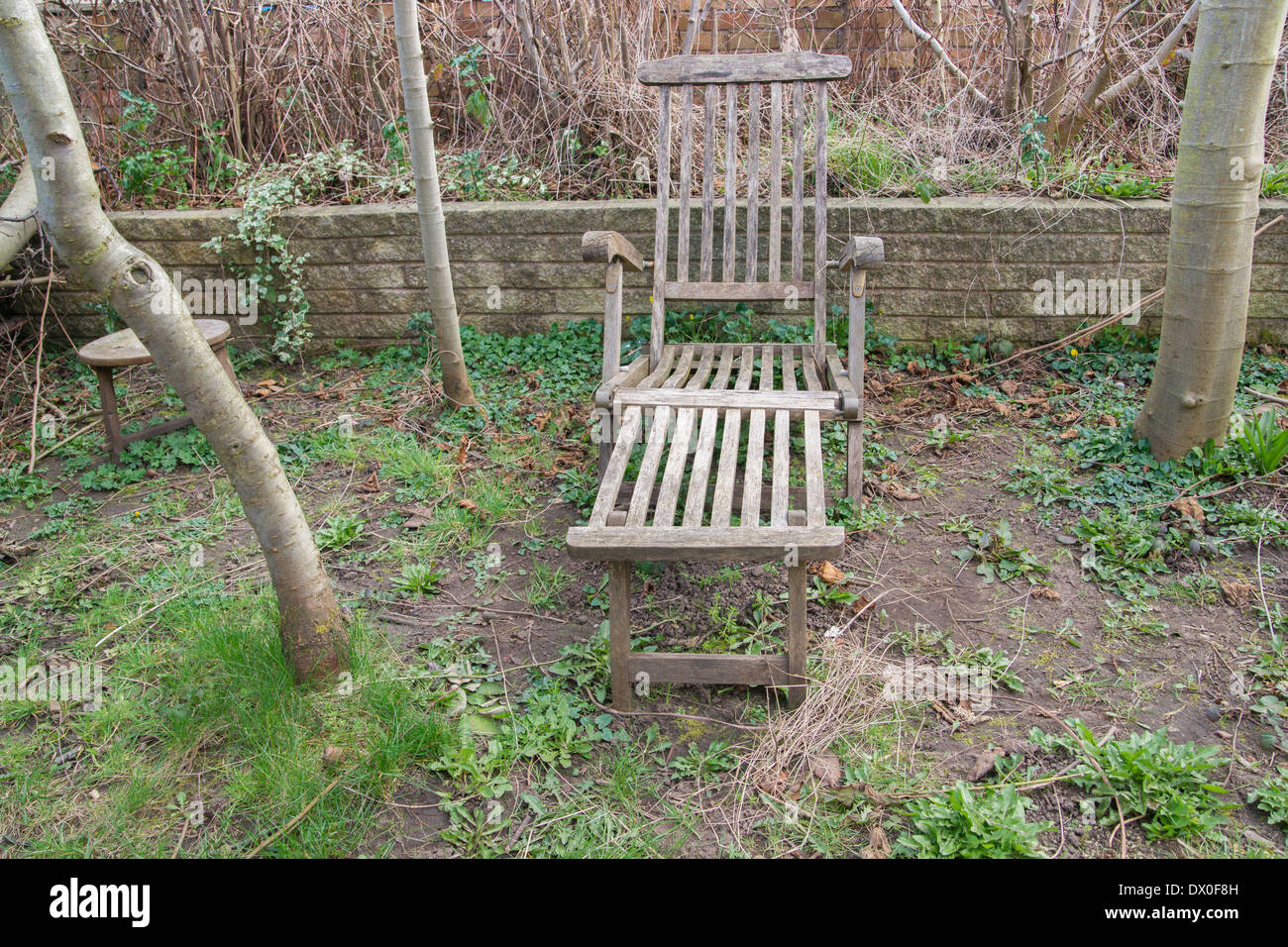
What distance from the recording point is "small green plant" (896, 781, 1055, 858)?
186 cm

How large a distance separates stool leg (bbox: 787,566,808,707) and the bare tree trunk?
159 inches

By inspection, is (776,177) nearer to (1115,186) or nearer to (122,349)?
(1115,186)

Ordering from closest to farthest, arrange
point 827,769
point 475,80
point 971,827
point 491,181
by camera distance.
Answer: point 971,827 < point 827,769 < point 491,181 < point 475,80

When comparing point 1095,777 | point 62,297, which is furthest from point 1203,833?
point 62,297

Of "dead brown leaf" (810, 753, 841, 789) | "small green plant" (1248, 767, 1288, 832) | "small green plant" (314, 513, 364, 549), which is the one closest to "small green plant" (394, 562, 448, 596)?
"small green plant" (314, 513, 364, 549)

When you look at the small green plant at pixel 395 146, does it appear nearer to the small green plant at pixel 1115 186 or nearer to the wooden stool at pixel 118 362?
the wooden stool at pixel 118 362

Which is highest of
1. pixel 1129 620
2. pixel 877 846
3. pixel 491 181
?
pixel 491 181

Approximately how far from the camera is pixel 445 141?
16.6ft

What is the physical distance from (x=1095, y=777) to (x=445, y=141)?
4552 millimetres

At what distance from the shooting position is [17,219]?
13.7 ft

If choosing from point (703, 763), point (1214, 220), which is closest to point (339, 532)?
point (703, 763)

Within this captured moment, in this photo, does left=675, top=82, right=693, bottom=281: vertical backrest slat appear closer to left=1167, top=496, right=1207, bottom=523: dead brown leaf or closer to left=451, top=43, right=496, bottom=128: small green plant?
left=451, top=43, right=496, bottom=128: small green plant

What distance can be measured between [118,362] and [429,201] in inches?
54.3
